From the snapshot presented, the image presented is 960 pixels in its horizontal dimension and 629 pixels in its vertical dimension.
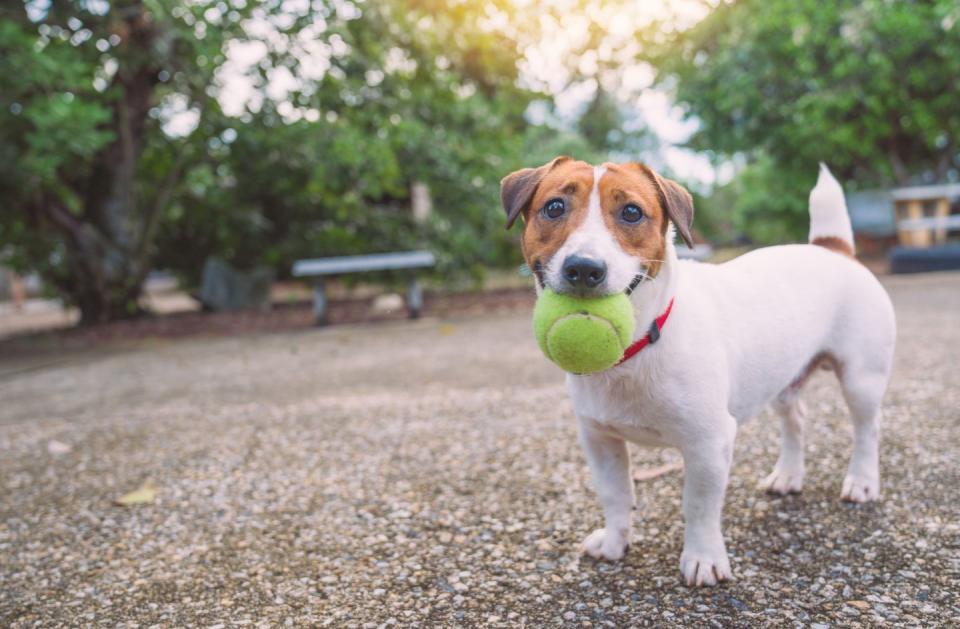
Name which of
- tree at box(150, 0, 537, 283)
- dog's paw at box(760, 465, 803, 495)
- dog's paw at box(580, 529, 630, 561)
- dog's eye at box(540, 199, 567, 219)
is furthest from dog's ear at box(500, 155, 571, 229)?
tree at box(150, 0, 537, 283)

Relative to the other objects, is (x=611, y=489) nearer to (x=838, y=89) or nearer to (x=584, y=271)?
(x=584, y=271)

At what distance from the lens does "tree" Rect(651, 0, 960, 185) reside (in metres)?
11.7

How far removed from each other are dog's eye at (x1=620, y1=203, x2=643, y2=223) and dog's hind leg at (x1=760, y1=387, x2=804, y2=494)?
1218 mm

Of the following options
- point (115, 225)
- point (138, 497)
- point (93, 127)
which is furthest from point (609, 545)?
point (115, 225)

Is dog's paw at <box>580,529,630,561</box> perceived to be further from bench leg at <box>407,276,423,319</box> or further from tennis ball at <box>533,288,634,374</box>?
bench leg at <box>407,276,423,319</box>

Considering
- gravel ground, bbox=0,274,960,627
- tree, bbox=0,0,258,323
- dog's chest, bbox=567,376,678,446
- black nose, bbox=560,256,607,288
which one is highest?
tree, bbox=0,0,258,323

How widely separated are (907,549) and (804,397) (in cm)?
218

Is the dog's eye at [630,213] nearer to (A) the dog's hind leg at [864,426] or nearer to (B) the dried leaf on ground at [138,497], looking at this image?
(A) the dog's hind leg at [864,426]

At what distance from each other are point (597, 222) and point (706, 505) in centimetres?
96

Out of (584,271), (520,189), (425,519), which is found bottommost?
(425,519)

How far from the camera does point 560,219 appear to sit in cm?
228

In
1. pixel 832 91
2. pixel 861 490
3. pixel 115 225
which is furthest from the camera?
pixel 832 91

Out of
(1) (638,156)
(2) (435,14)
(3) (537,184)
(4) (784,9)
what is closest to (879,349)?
(3) (537,184)

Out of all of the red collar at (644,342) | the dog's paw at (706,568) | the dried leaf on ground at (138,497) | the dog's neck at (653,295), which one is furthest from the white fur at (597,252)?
the dried leaf on ground at (138,497)
